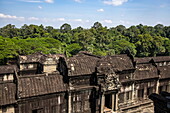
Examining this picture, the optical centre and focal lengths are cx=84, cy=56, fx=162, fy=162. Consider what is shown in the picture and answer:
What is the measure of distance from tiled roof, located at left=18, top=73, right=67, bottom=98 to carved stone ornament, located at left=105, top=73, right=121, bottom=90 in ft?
13.9

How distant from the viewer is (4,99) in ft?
40.5

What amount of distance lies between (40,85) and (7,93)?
2641 millimetres

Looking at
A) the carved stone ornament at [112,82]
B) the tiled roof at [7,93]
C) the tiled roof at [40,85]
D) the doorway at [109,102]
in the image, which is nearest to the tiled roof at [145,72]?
the carved stone ornament at [112,82]

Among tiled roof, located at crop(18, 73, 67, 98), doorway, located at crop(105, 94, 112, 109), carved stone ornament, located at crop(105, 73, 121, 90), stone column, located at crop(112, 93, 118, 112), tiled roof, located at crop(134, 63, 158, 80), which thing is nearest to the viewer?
tiled roof, located at crop(18, 73, 67, 98)

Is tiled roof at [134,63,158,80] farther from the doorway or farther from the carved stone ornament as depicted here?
the doorway

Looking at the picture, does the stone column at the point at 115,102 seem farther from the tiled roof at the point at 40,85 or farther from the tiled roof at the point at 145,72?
the tiled roof at the point at 40,85

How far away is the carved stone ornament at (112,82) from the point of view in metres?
16.1

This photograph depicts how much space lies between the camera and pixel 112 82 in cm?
1636

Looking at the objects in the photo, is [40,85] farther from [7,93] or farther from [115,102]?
[115,102]

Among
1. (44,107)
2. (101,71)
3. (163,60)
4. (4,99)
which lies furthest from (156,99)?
(163,60)

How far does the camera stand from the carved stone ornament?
16094 millimetres

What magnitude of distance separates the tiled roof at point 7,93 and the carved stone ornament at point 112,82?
8473 millimetres

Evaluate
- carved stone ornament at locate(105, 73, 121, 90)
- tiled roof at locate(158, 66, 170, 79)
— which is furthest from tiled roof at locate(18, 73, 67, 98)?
tiled roof at locate(158, 66, 170, 79)

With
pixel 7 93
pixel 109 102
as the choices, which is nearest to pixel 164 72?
pixel 109 102
